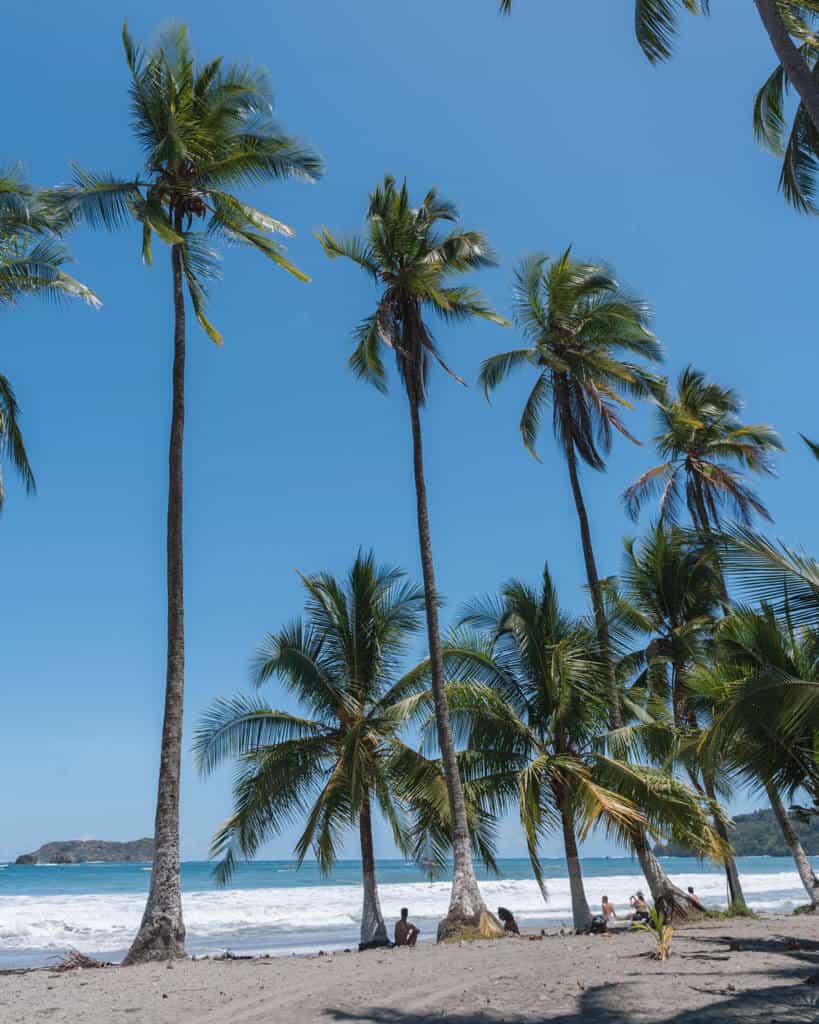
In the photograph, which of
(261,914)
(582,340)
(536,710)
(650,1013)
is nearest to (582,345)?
(582,340)

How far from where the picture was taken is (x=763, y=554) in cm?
803

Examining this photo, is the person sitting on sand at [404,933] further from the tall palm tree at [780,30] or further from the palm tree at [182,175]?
the tall palm tree at [780,30]

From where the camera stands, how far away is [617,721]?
1692 cm

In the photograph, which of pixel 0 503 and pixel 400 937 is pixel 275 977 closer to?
pixel 400 937

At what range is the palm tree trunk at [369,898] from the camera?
1559 cm

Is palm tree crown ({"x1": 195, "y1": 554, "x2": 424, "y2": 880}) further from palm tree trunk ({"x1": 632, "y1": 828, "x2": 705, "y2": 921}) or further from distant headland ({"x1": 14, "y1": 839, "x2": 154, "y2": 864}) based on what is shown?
distant headland ({"x1": 14, "y1": 839, "x2": 154, "y2": 864})

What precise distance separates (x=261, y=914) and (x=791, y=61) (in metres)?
34.8

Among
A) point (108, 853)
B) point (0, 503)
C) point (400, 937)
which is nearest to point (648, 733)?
point (400, 937)

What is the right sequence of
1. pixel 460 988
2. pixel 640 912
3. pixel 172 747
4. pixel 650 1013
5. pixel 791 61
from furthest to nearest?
1. pixel 640 912
2. pixel 172 747
3. pixel 460 988
4. pixel 791 61
5. pixel 650 1013

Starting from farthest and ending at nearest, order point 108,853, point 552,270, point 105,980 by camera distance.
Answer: point 108,853, point 552,270, point 105,980

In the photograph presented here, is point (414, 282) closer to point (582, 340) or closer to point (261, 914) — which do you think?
point (582, 340)

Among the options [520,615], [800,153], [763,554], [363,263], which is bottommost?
[763,554]

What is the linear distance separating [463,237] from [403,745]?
10374mm

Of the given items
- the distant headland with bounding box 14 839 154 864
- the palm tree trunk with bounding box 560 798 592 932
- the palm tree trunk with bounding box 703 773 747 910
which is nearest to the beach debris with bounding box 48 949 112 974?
the palm tree trunk with bounding box 560 798 592 932
